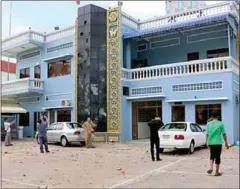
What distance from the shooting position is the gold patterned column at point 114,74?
1953 cm

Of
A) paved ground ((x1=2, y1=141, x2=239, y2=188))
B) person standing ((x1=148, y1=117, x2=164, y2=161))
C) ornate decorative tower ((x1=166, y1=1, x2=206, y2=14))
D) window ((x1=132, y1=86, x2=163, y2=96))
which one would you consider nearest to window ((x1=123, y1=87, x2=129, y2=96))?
window ((x1=132, y1=86, x2=163, y2=96))

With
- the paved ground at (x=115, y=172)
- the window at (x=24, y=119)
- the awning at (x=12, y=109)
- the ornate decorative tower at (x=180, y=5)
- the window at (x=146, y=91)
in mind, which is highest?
the ornate decorative tower at (x=180, y=5)

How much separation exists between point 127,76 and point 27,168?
11.4m

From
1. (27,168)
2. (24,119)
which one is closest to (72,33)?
(24,119)

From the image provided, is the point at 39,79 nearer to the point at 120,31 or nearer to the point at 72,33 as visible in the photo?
the point at 72,33

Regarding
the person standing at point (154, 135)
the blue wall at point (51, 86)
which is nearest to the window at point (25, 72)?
the blue wall at point (51, 86)

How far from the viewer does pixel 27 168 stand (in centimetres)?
996

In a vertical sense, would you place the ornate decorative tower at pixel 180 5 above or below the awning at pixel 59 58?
above

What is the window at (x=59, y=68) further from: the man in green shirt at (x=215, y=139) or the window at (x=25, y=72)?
the man in green shirt at (x=215, y=139)

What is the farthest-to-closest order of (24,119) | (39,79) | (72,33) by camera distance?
(24,119) → (39,79) → (72,33)

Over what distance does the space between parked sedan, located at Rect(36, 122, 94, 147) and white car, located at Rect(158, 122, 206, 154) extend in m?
5.16

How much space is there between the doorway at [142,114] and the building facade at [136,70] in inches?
2.5

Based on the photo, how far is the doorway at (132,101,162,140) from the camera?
788 inches

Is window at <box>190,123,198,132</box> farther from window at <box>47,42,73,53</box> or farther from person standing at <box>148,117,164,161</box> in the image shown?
window at <box>47,42,73,53</box>
